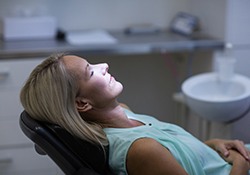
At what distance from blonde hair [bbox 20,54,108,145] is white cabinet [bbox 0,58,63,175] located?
3.59 ft

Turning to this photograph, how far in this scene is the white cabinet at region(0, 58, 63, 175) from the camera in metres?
2.64

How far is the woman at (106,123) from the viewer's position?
4.70 ft

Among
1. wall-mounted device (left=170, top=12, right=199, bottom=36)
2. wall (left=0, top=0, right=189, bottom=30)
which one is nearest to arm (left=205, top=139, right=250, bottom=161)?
wall-mounted device (left=170, top=12, right=199, bottom=36)

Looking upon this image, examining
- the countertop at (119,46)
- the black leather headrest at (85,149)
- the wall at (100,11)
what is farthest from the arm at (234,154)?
the wall at (100,11)

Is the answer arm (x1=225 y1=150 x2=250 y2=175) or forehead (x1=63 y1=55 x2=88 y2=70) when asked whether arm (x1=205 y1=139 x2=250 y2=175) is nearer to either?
arm (x1=225 y1=150 x2=250 y2=175)

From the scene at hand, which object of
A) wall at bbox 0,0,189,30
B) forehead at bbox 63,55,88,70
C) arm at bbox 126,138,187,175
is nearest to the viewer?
arm at bbox 126,138,187,175

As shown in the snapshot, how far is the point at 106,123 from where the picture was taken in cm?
162

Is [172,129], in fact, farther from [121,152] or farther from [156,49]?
[156,49]

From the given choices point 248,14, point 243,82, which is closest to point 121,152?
point 243,82

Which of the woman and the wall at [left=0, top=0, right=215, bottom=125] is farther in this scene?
the wall at [left=0, top=0, right=215, bottom=125]

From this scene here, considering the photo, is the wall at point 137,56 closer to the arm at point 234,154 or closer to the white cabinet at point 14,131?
the white cabinet at point 14,131

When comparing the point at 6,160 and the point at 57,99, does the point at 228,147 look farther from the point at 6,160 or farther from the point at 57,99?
the point at 6,160

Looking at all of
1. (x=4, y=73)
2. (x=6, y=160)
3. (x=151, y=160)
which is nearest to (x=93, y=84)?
(x=151, y=160)

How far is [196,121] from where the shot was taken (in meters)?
3.16
